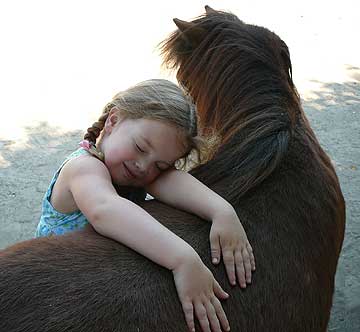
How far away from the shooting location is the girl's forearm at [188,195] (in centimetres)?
170

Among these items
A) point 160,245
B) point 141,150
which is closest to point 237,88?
point 141,150

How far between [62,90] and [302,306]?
4012 mm

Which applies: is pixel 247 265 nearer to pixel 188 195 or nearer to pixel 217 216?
pixel 217 216

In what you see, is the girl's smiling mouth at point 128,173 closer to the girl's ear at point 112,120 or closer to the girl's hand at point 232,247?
the girl's ear at point 112,120

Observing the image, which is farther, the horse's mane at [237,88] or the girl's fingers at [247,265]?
the horse's mane at [237,88]

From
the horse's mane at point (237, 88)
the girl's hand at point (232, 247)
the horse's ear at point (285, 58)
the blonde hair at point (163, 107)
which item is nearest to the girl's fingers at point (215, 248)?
the girl's hand at point (232, 247)

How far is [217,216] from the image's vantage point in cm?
166

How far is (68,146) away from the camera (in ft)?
→ 14.4

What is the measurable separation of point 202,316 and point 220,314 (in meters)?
0.06

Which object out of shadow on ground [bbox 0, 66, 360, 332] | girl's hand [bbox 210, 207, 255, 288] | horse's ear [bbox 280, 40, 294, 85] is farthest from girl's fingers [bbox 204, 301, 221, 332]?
shadow on ground [bbox 0, 66, 360, 332]

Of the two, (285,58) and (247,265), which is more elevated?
(285,58)

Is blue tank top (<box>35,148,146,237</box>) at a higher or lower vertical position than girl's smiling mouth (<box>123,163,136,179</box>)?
lower

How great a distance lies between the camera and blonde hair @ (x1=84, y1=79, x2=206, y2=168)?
1.87m

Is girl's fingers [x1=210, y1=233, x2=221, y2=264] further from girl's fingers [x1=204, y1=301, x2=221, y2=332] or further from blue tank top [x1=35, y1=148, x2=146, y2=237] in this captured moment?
blue tank top [x1=35, y1=148, x2=146, y2=237]
